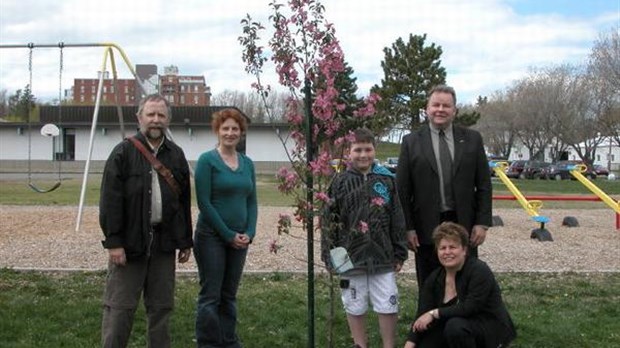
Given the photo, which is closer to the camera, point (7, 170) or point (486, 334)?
point (486, 334)

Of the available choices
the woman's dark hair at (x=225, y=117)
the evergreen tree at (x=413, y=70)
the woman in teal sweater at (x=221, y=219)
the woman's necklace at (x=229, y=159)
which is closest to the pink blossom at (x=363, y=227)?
the woman in teal sweater at (x=221, y=219)

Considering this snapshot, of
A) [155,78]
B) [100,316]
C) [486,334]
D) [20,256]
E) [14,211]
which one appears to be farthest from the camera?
[155,78]

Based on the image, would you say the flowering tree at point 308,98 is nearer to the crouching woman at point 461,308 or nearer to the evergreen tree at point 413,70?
the crouching woman at point 461,308

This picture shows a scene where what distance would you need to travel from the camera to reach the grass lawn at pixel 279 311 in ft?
19.2

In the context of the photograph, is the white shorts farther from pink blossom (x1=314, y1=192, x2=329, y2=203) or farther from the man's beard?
the man's beard

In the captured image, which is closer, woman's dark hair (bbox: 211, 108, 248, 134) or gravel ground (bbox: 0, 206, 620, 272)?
woman's dark hair (bbox: 211, 108, 248, 134)

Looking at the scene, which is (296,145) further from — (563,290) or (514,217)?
(514,217)

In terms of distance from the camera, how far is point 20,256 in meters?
10.1

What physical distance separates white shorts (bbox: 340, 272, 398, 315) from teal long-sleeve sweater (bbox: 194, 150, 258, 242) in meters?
0.77

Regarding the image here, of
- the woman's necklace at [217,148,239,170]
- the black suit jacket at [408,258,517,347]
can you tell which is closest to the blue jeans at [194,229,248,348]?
the woman's necklace at [217,148,239,170]

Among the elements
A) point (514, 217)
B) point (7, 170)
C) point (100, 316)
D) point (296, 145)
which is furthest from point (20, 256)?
point (7, 170)

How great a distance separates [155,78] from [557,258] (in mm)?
13436

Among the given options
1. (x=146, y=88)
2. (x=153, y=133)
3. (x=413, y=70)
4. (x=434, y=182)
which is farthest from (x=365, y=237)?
(x=413, y=70)

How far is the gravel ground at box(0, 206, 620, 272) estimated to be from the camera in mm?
9570
